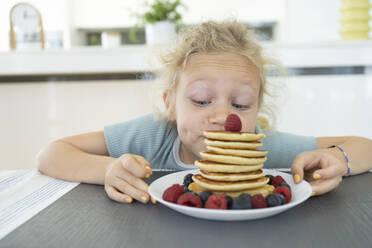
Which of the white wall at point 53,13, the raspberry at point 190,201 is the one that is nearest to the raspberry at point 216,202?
the raspberry at point 190,201

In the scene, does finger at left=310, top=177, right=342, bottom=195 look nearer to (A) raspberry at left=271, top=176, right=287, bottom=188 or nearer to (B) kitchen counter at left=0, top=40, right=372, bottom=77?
(A) raspberry at left=271, top=176, right=287, bottom=188

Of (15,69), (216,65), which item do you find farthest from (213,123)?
(15,69)

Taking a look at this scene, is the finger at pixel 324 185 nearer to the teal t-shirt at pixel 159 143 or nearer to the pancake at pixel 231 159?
the pancake at pixel 231 159

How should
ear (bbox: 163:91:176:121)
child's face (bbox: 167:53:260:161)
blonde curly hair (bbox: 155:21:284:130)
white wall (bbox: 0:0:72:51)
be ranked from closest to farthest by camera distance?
1. child's face (bbox: 167:53:260:161)
2. blonde curly hair (bbox: 155:21:284:130)
3. ear (bbox: 163:91:176:121)
4. white wall (bbox: 0:0:72:51)

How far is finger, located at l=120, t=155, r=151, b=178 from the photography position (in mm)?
826

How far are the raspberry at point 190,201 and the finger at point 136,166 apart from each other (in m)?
0.18

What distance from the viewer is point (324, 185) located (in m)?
0.82

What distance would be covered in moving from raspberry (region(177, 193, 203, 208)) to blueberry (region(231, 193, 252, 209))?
7 cm

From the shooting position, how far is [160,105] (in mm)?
1728

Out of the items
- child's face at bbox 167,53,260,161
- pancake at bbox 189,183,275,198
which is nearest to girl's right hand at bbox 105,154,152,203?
pancake at bbox 189,183,275,198

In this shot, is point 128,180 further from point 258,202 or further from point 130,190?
point 258,202

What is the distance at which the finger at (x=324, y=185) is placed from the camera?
0.81 m

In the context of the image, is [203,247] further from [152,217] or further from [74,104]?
[74,104]

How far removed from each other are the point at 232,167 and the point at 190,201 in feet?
0.39
